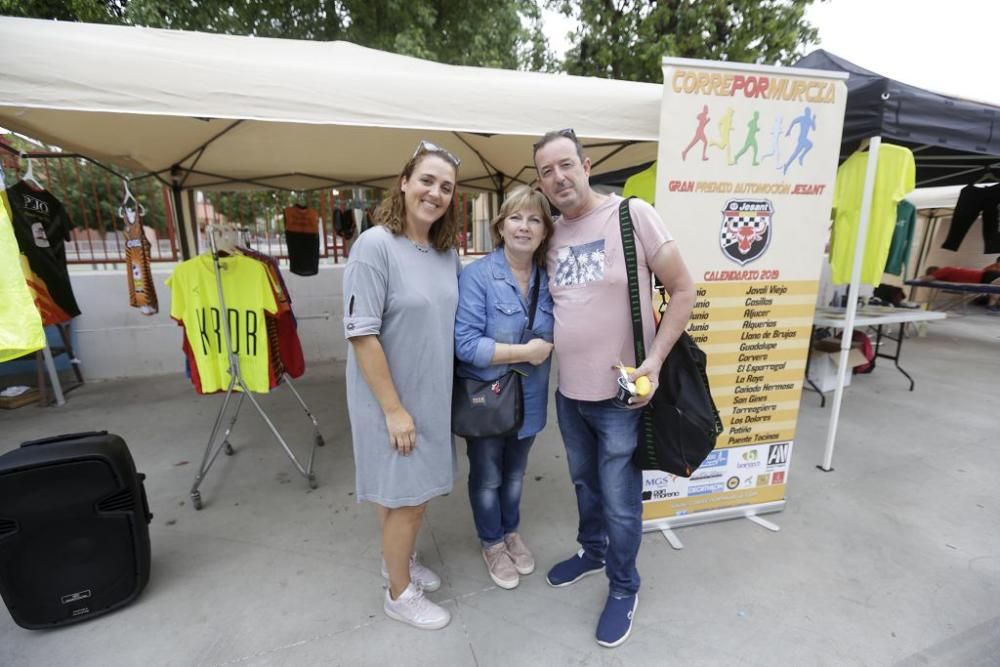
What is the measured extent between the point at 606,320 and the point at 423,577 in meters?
1.42

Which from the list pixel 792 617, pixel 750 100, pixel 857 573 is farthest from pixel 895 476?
pixel 750 100

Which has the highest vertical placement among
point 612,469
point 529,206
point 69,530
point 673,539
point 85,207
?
point 85,207

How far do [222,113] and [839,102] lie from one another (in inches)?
104

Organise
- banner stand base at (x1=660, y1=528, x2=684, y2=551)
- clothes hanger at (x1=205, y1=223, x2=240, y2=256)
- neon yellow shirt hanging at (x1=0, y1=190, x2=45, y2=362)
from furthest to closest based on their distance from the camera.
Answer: clothes hanger at (x1=205, y1=223, x2=240, y2=256) < banner stand base at (x1=660, y1=528, x2=684, y2=551) < neon yellow shirt hanging at (x1=0, y1=190, x2=45, y2=362)

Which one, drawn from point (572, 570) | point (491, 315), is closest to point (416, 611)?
point (572, 570)

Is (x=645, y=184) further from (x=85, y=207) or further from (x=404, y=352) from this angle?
(x=85, y=207)

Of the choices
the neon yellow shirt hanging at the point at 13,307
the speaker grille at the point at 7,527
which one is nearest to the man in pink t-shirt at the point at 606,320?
the neon yellow shirt hanging at the point at 13,307

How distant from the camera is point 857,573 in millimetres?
2145

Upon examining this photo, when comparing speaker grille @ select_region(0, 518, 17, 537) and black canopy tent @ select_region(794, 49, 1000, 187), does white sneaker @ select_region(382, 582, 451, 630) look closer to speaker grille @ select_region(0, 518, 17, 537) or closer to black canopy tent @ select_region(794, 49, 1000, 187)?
speaker grille @ select_region(0, 518, 17, 537)

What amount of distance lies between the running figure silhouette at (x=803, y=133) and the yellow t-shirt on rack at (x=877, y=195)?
3.34ft

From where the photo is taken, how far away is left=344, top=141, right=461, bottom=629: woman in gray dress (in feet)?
4.78

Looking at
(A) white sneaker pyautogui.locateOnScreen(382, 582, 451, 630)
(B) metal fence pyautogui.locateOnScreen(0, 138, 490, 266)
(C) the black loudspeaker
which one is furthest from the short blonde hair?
(B) metal fence pyautogui.locateOnScreen(0, 138, 490, 266)

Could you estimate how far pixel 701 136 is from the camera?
79.1 inches

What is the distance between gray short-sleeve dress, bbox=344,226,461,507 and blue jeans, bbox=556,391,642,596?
1.66ft
